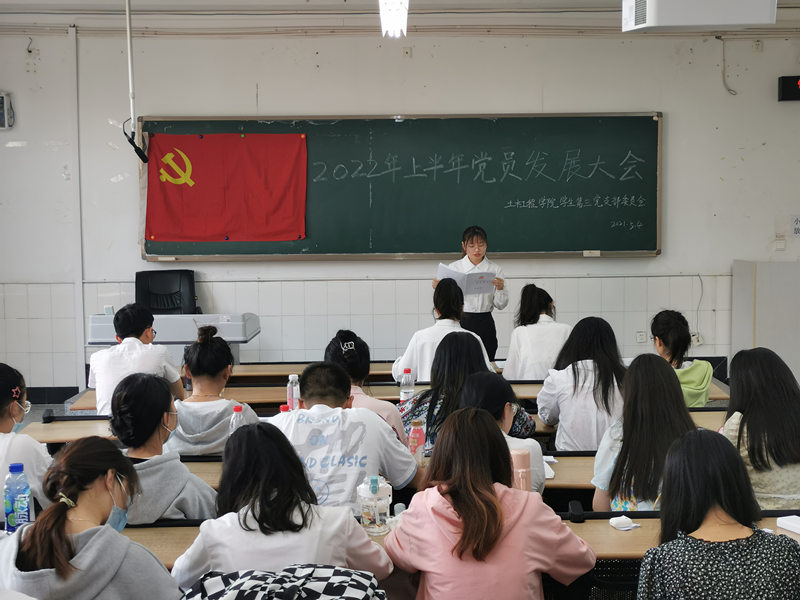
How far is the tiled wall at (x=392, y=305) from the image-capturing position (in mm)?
7692

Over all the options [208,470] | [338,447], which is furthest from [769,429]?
[208,470]

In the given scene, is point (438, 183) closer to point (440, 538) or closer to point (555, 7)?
point (555, 7)

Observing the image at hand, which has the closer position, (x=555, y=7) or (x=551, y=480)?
(x=551, y=480)

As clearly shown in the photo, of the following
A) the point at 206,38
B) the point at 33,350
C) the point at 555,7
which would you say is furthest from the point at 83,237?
the point at 555,7

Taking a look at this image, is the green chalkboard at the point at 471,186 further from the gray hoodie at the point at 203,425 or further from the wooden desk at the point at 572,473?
the wooden desk at the point at 572,473

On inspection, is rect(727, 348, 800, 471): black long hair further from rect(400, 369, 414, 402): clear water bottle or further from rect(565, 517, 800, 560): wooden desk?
rect(400, 369, 414, 402): clear water bottle

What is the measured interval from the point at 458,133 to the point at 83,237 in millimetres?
3336

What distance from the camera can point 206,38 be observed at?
7.50m

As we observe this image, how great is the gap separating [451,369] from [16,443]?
5.78 feet

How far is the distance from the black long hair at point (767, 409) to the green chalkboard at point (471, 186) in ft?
15.1

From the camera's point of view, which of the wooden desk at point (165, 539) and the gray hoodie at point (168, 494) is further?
the gray hoodie at point (168, 494)

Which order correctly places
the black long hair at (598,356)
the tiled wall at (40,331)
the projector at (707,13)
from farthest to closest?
the tiled wall at (40,331) < the black long hair at (598,356) < the projector at (707,13)

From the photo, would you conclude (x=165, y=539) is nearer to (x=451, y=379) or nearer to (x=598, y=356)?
(x=451, y=379)

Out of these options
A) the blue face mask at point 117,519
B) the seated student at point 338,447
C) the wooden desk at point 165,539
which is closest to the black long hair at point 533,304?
the seated student at point 338,447
